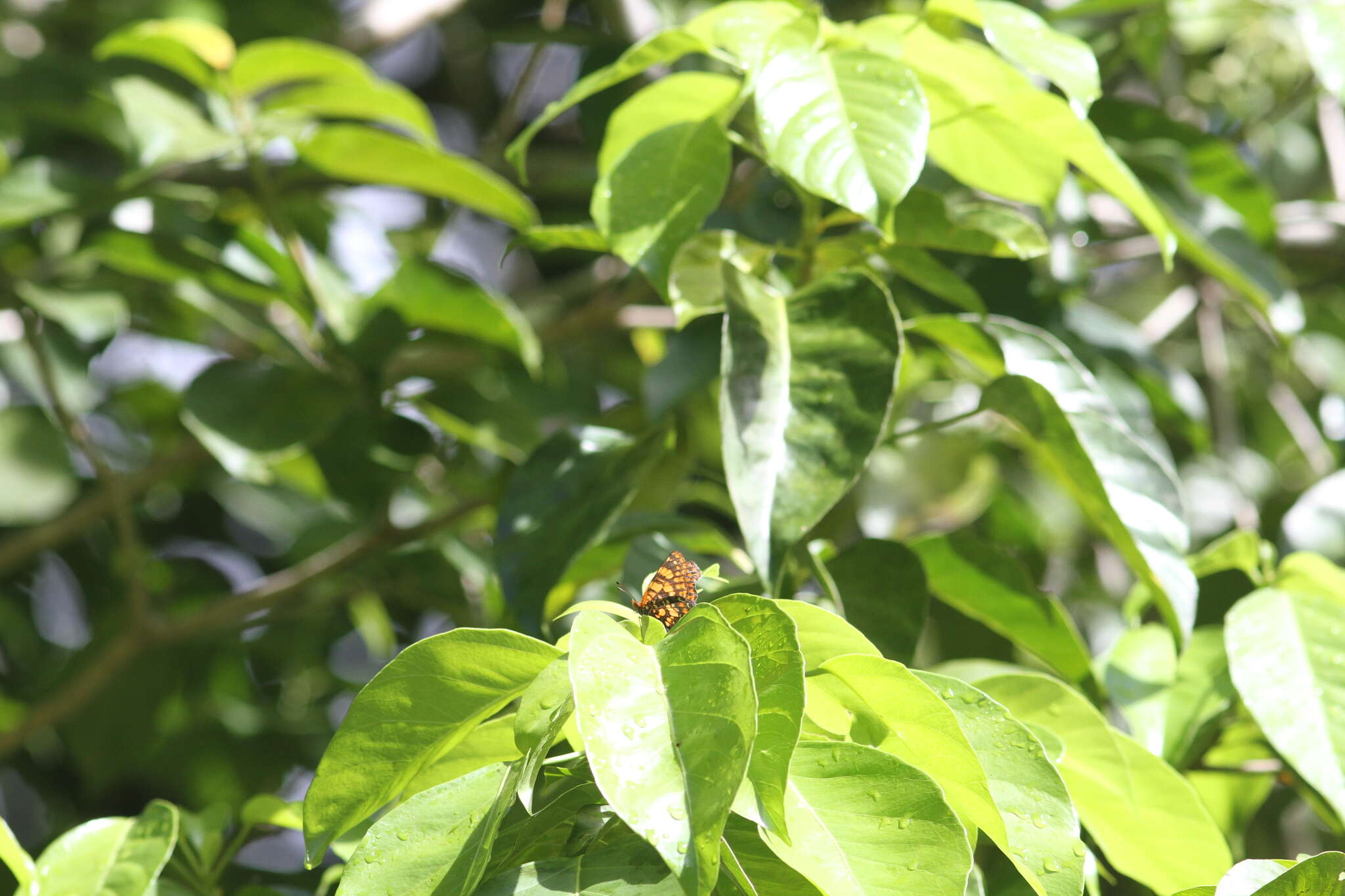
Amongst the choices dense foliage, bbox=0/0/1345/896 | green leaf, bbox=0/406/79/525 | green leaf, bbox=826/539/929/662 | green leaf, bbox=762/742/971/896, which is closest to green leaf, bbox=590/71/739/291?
dense foliage, bbox=0/0/1345/896

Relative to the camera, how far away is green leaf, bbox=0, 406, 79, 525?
4.12 ft

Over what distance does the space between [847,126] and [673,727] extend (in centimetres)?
37

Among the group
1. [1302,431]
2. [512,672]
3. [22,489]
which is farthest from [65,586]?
[1302,431]

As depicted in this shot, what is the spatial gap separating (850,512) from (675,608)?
651 mm

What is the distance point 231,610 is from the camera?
1.14 metres

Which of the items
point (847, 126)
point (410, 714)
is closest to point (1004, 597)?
point (847, 126)

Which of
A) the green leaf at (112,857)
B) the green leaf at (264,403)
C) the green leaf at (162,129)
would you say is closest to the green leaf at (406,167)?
the green leaf at (162,129)

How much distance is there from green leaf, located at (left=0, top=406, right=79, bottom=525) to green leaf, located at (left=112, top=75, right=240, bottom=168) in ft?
1.40

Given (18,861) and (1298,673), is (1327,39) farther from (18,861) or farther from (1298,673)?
(18,861)

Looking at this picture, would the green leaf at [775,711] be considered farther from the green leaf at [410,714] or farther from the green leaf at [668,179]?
the green leaf at [668,179]

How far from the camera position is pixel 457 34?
2076 millimetres

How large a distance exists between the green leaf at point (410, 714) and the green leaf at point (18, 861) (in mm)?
197

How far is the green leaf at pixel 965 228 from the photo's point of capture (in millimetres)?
726

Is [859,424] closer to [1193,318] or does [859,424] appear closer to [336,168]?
[336,168]
